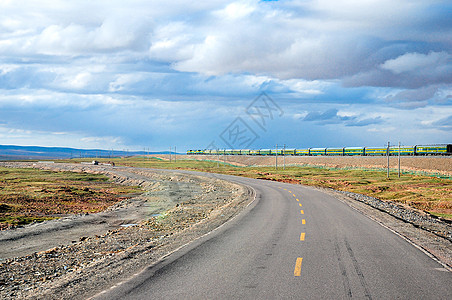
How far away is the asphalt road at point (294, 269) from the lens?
8.74 meters

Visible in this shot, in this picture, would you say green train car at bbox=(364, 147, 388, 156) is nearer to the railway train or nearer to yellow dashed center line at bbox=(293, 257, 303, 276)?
the railway train

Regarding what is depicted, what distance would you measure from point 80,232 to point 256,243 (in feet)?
48.3

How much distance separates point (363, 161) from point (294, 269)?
3908 inches

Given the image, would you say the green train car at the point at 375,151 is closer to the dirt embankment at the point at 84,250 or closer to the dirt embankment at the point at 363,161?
the dirt embankment at the point at 363,161

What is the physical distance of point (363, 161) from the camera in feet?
342

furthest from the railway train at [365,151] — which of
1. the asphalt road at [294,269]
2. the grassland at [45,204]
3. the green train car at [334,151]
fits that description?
the asphalt road at [294,269]

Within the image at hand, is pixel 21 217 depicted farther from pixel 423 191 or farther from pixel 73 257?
pixel 423 191

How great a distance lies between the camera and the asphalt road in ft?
28.7

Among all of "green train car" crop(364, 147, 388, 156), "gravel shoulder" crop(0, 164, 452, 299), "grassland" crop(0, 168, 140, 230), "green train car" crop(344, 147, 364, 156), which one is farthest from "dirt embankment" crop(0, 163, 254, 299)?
"green train car" crop(344, 147, 364, 156)

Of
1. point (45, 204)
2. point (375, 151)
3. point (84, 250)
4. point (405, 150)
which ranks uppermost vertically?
point (405, 150)

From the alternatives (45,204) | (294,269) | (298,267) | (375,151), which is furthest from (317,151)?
(294,269)

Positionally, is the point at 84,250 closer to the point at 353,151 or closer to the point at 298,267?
the point at 298,267

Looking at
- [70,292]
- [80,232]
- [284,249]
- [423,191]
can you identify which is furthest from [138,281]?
[423,191]

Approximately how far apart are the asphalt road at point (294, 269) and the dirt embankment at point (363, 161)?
2422 inches
